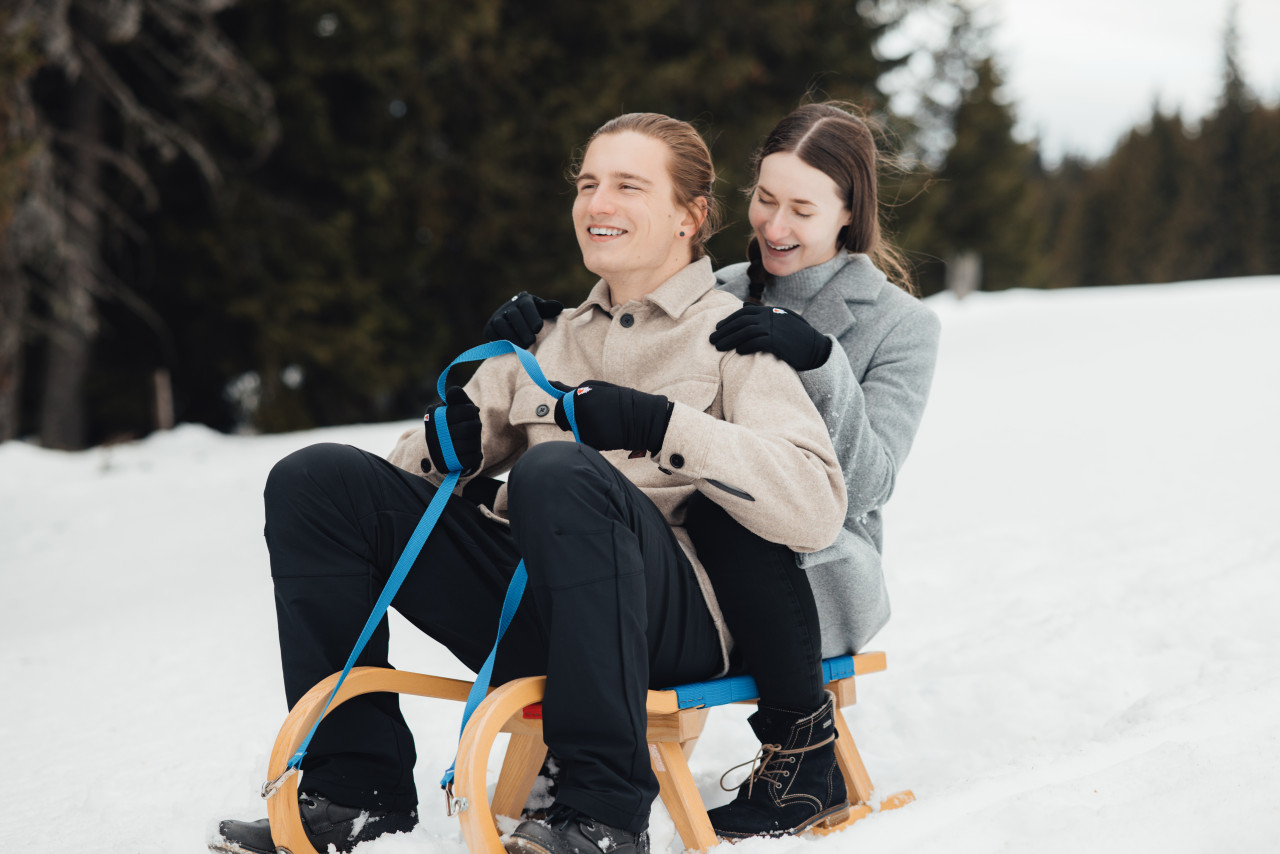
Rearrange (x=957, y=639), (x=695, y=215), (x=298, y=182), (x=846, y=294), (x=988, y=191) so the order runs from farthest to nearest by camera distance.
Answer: (x=988, y=191), (x=298, y=182), (x=957, y=639), (x=846, y=294), (x=695, y=215)

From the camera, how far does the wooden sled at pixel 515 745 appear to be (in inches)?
65.6

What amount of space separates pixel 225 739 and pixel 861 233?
2.22 m

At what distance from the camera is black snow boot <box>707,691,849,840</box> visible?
79.5 inches

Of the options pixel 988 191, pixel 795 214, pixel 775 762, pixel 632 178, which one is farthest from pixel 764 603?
pixel 988 191

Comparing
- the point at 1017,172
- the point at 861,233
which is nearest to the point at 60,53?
the point at 861,233

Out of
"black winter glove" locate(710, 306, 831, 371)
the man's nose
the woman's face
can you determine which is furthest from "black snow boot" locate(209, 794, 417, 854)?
the woman's face

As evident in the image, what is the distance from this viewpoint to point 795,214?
2.53 m

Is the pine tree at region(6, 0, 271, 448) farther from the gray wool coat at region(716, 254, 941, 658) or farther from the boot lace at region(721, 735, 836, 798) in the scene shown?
the boot lace at region(721, 735, 836, 798)

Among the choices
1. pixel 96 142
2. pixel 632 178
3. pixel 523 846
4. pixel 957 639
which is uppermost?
pixel 96 142

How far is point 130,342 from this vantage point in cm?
1026

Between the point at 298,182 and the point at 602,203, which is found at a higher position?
the point at 298,182

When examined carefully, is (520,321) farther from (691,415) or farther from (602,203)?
(691,415)

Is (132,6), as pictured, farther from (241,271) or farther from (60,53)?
(241,271)

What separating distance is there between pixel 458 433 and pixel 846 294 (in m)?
0.99
